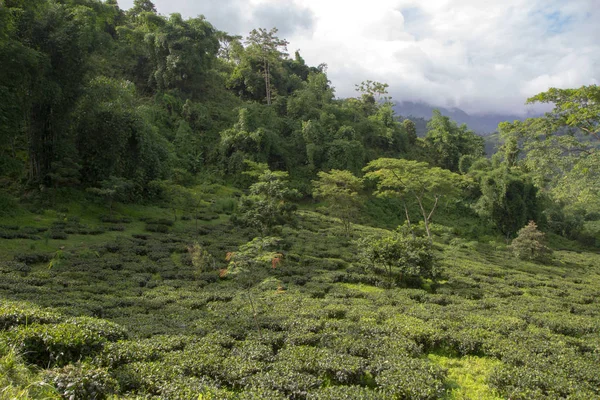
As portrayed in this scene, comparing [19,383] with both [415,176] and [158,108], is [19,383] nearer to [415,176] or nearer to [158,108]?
[415,176]

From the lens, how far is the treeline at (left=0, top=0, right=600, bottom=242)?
19312 mm

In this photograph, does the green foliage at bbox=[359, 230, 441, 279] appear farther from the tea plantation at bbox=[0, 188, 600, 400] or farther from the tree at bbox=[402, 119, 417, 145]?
the tree at bbox=[402, 119, 417, 145]

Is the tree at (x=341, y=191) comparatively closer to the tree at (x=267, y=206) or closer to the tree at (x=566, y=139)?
the tree at (x=267, y=206)

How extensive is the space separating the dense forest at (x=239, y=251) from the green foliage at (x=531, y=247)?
189 millimetres

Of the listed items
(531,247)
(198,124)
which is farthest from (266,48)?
(531,247)

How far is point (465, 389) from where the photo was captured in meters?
7.68

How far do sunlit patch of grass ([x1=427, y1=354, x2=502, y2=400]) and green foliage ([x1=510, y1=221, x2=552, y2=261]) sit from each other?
2371cm

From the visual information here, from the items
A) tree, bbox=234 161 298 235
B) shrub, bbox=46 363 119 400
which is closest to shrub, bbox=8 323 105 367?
shrub, bbox=46 363 119 400

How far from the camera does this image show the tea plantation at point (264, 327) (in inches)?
260

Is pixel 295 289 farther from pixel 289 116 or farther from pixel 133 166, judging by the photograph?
pixel 289 116

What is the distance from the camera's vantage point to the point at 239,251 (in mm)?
11500

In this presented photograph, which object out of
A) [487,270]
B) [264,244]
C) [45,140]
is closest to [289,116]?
[45,140]

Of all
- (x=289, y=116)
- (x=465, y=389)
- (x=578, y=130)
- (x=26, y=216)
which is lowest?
(x=465, y=389)

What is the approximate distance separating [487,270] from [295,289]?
541 inches
